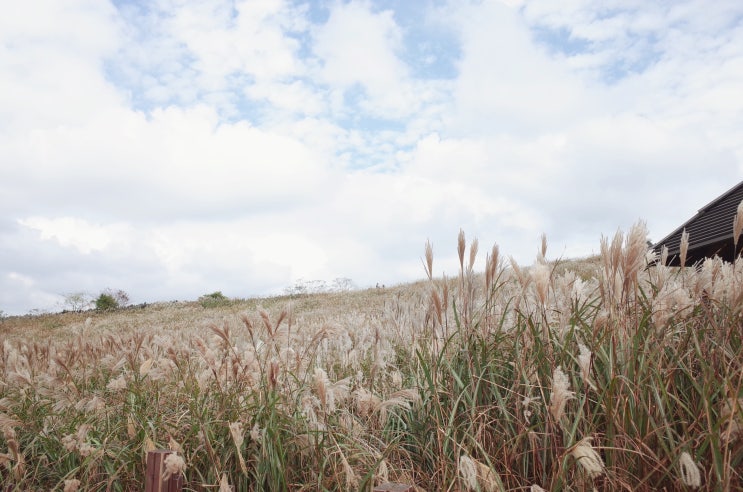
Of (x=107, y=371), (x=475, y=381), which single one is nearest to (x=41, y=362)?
(x=107, y=371)

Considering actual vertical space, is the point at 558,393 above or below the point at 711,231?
below

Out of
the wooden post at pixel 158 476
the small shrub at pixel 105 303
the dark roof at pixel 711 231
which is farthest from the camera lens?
the small shrub at pixel 105 303

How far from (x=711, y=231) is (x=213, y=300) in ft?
72.9

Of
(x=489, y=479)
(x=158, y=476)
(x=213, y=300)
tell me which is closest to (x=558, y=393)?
(x=489, y=479)

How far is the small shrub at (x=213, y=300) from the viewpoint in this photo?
81.0 ft

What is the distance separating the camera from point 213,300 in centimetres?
2559

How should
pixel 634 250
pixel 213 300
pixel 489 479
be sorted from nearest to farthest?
pixel 489 479 < pixel 634 250 < pixel 213 300

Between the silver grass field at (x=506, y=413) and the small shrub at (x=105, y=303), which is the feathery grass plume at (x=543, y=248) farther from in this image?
the small shrub at (x=105, y=303)

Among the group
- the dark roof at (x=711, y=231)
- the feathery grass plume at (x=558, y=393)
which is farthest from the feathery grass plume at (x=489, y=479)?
the dark roof at (x=711, y=231)

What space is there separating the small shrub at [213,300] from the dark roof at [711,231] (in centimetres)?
2020

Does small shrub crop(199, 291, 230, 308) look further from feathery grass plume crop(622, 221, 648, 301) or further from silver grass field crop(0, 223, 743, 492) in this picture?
feathery grass plume crop(622, 221, 648, 301)

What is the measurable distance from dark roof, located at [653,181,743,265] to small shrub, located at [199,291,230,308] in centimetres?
2020

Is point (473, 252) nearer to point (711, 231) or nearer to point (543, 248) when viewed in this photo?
point (543, 248)

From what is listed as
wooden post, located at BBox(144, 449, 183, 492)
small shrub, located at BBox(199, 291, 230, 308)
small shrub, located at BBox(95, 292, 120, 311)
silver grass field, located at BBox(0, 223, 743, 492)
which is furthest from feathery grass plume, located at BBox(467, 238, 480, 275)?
A: small shrub, located at BBox(95, 292, 120, 311)
